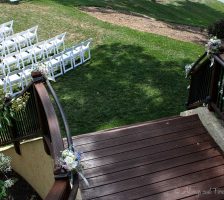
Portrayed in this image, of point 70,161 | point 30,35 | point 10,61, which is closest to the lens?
point 70,161

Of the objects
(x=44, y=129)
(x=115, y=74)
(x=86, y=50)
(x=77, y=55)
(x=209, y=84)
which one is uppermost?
(x=209, y=84)

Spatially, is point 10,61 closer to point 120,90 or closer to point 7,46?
point 7,46

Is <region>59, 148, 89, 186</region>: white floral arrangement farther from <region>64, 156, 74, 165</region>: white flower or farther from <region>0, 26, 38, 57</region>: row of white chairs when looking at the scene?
<region>0, 26, 38, 57</region>: row of white chairs

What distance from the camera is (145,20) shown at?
695 inches

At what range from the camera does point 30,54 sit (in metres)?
12.3

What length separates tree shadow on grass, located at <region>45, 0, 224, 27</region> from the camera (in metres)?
20.2

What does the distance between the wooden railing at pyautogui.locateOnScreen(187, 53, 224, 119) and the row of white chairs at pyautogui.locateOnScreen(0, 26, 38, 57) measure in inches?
315

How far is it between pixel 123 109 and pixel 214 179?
4179mm

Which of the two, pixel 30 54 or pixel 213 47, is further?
pixel 30 54

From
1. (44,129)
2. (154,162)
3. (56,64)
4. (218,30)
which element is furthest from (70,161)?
(218,30)

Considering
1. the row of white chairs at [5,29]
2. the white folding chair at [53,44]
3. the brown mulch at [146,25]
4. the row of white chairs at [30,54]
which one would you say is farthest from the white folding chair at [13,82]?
the brown mulch at [146,25]

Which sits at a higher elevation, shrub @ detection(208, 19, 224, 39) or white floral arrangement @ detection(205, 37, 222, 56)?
white floral arrangement @ detection(205, 37, 222, 56)

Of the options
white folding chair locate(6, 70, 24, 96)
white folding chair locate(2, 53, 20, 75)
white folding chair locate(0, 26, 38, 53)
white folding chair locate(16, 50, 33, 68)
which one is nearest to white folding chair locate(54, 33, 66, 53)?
white folding chair locate(16, 50, 33, 68)

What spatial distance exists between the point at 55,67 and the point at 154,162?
6781mm
